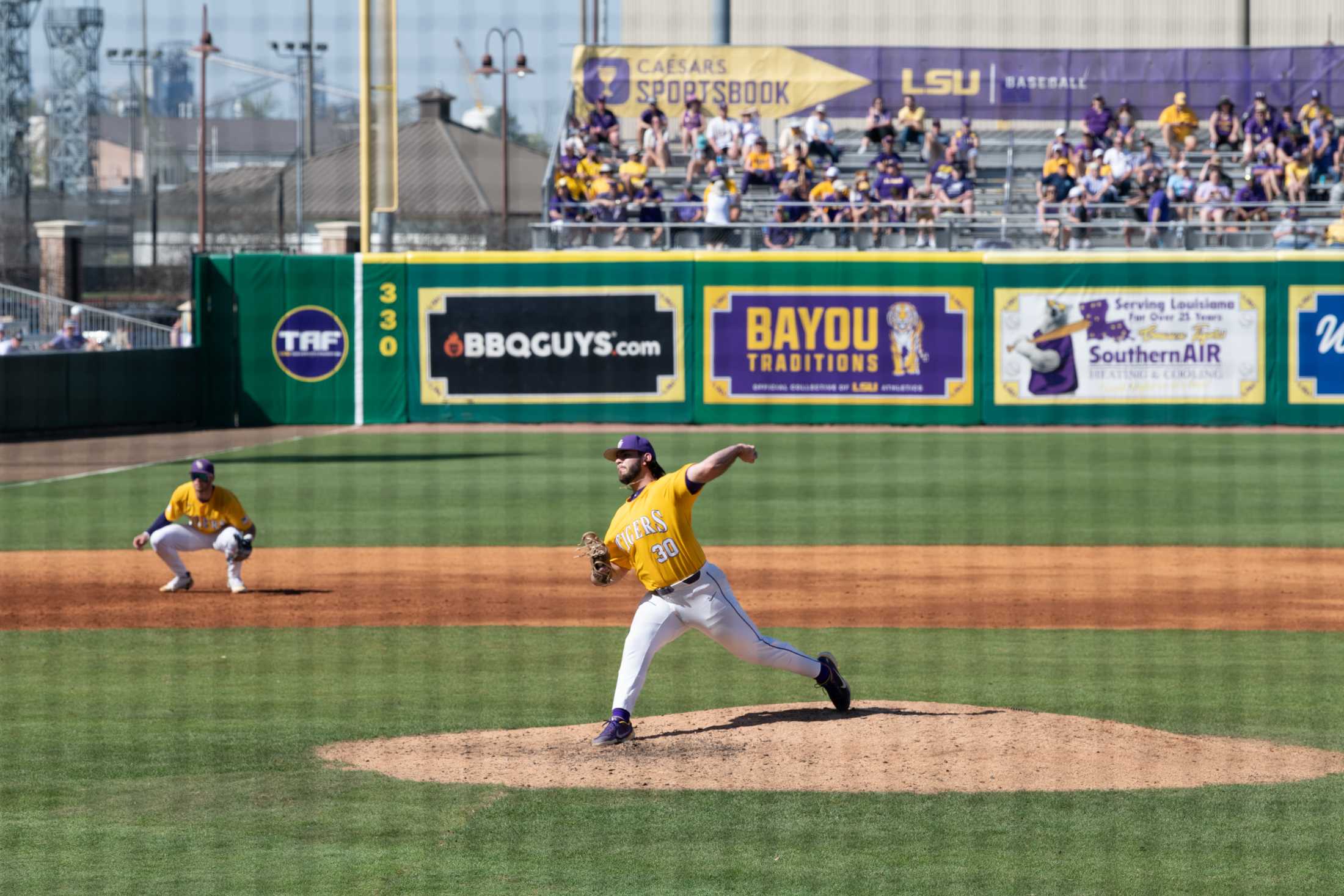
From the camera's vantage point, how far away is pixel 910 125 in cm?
3278

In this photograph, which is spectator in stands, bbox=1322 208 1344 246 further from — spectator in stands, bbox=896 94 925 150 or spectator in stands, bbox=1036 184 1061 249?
spectator in stands, bbox=896 94 925 150

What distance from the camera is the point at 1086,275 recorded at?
2803 cm

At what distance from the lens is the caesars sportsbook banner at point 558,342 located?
28.7 meters

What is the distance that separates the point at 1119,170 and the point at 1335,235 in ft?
12.9

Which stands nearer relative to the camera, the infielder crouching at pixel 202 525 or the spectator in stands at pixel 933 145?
the infielder crouching at pixel 202 525

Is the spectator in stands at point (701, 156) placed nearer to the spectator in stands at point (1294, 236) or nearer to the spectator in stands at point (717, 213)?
the spectator in stands at point (717, 213)

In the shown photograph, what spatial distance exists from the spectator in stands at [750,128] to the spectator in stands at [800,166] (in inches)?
34.0

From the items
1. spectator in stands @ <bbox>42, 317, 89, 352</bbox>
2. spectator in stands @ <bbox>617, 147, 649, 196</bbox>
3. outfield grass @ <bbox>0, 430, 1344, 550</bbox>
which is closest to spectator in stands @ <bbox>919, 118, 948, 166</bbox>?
spectator in stands @ <bbox>617, 147, 649, 196</bbox>

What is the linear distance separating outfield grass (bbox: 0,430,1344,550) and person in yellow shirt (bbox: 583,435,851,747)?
8.72 metres

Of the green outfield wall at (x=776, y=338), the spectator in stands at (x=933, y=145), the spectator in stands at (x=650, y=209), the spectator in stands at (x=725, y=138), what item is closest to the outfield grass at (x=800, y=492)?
the green outfield wall at (x=776, y=338)

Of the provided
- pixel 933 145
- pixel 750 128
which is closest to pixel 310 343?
pixel 750 128

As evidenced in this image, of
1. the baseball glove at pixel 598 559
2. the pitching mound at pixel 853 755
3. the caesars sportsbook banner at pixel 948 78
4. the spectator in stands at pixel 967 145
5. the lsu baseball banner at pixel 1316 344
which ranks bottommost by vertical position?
the pitching mound at pixel 853 755

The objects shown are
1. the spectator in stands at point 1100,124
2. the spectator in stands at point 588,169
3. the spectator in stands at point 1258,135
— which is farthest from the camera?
the spectator in stands at point 1100,124

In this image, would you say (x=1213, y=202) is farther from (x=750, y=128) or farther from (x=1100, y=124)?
(x=750, y=128)
